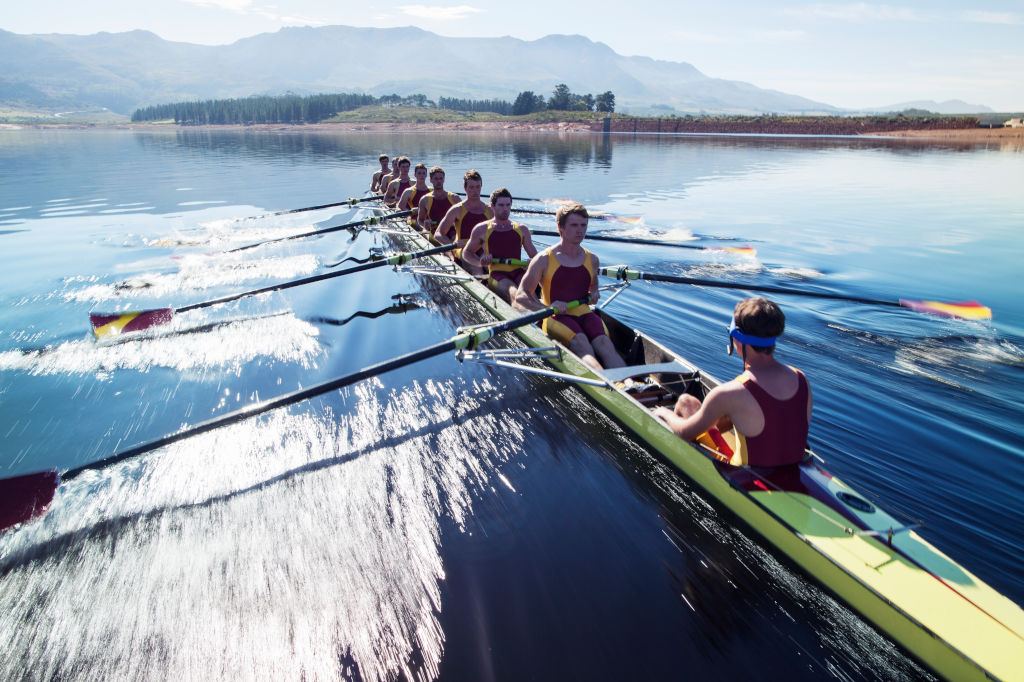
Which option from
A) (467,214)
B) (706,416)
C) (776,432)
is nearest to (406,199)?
(467,214)

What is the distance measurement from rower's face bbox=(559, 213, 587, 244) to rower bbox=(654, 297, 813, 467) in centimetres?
313

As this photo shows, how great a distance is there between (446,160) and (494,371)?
Result: 39666mm

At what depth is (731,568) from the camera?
418cm

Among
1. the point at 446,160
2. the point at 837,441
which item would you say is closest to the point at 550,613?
the point at 837,441

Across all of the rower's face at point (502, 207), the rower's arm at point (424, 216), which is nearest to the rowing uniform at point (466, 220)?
the rower's face at point (502, 207)

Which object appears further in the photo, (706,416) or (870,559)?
(706,416)

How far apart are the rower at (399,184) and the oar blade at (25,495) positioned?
15187 mm

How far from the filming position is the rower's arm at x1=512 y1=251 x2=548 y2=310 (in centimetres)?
718

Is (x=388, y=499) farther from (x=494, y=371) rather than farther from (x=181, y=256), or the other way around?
(x=181, y=256)

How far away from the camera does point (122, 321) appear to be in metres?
9.09

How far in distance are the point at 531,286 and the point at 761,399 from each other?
4106 mm

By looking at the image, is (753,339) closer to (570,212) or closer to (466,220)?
(570,212)

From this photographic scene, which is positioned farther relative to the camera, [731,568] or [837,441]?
[837,441]

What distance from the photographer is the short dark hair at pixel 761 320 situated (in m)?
3.56
